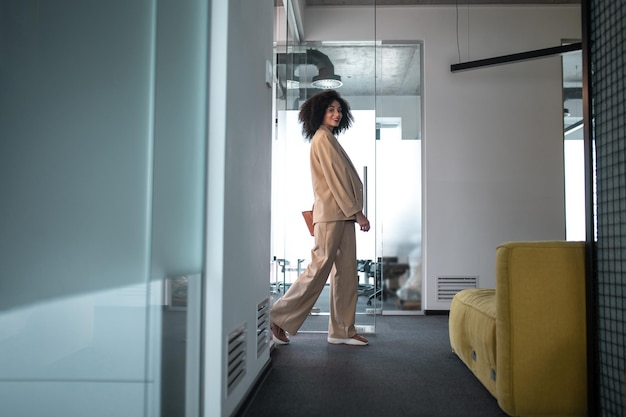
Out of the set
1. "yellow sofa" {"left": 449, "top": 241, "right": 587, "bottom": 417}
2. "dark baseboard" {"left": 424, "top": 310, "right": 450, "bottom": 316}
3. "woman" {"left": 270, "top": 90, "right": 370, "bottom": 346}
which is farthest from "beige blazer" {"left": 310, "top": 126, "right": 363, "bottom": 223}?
"dark baseboard" {"left": 424, "top": 310, "right": 450, "bottom": 316}

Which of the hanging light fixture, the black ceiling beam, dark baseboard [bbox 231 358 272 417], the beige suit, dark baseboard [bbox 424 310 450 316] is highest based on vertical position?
the black ceiling beam

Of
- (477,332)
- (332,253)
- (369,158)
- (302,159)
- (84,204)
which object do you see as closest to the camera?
(84,204)

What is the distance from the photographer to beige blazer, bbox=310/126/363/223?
3.17m

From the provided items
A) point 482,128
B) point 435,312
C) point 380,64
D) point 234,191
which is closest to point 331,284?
point 234,191

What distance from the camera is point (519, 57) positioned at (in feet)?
13.2

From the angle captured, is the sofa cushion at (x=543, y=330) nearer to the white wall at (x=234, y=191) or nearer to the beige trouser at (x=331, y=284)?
the white wall at (x=234, y=191)

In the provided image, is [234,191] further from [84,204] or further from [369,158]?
[369,158]

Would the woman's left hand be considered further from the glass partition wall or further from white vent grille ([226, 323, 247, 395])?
white vent grille ([226, 323, 247, 395])

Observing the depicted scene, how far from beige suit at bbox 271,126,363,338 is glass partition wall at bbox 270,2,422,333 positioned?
67cm

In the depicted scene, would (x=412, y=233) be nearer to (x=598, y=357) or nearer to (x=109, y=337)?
(x=598, y=357)

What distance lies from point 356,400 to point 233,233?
853 mm

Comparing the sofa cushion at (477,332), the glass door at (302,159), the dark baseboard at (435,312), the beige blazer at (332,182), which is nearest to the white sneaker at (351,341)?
the glass door at (302,159)

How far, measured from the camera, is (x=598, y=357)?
5.61ft

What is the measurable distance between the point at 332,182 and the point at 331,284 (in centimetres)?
63
